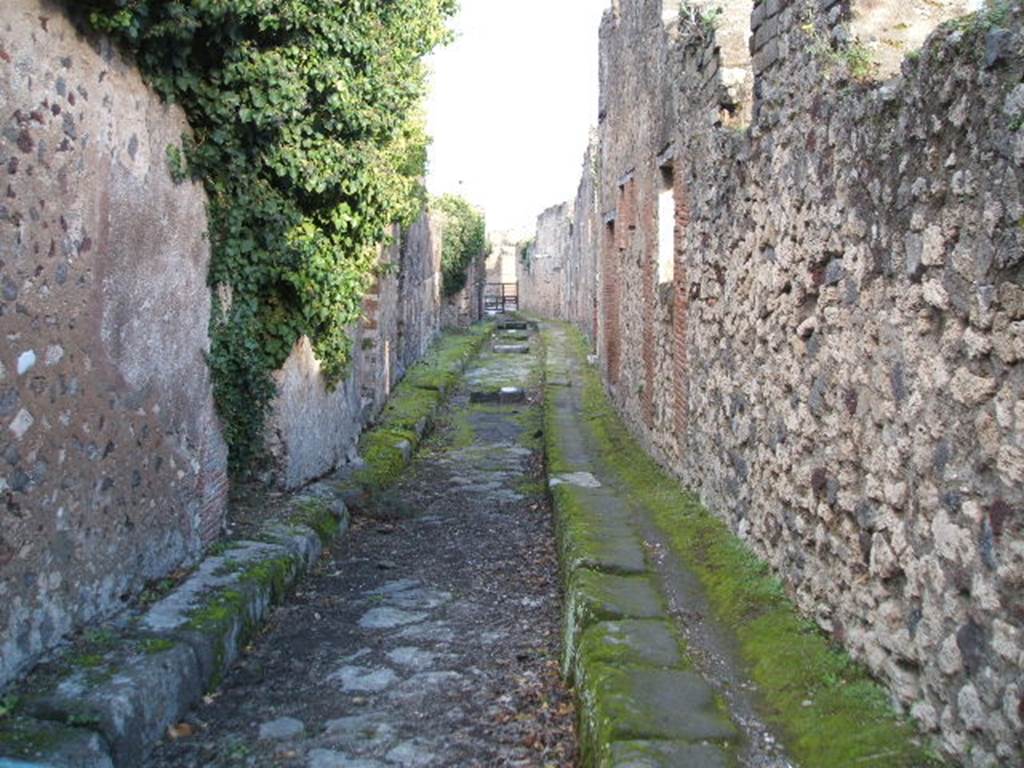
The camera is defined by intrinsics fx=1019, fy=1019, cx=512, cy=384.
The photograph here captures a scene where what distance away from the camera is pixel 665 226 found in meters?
7.65

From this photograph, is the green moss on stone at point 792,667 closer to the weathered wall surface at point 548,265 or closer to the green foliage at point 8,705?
the green foliage at point 8,705

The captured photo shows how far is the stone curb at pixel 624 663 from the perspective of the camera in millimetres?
2994

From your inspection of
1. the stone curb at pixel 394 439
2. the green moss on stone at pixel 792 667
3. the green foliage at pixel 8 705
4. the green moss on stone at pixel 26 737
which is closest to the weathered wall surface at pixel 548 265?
the stone curb at pixel 394 439

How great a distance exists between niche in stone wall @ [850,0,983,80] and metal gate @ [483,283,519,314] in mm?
30954

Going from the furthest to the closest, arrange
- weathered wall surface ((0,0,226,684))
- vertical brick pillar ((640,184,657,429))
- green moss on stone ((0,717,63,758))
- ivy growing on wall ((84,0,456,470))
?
vertical brick pillar ((640,184,657,429)), ivy growing on wall ((84,0,456,470)), weathered wall surface ((0,0,226,684)), green moss on stone ((0,717,63,758))

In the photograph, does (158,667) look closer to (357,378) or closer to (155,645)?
(155,645)

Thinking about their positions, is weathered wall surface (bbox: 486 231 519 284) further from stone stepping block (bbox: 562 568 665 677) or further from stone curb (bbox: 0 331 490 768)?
stone stepping block (bbox: 562 568 665 677)

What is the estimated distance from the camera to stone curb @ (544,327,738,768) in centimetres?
299

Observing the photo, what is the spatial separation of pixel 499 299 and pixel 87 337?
35303mm

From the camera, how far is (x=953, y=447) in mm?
2594

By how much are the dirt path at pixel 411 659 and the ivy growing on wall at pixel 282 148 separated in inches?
48.0

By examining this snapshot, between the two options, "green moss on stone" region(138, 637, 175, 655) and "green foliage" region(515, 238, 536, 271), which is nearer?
"green moss on stone" region(138, 637, 175, 655)

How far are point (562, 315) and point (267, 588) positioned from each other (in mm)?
23161

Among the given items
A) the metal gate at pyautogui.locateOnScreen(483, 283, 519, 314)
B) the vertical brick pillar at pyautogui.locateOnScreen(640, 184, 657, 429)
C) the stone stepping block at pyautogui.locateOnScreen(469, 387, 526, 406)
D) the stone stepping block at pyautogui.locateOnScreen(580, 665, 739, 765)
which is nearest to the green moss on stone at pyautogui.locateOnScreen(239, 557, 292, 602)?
the stone stepping block at pyautogui.locateOnScreen(580, 665, 739, 765)
